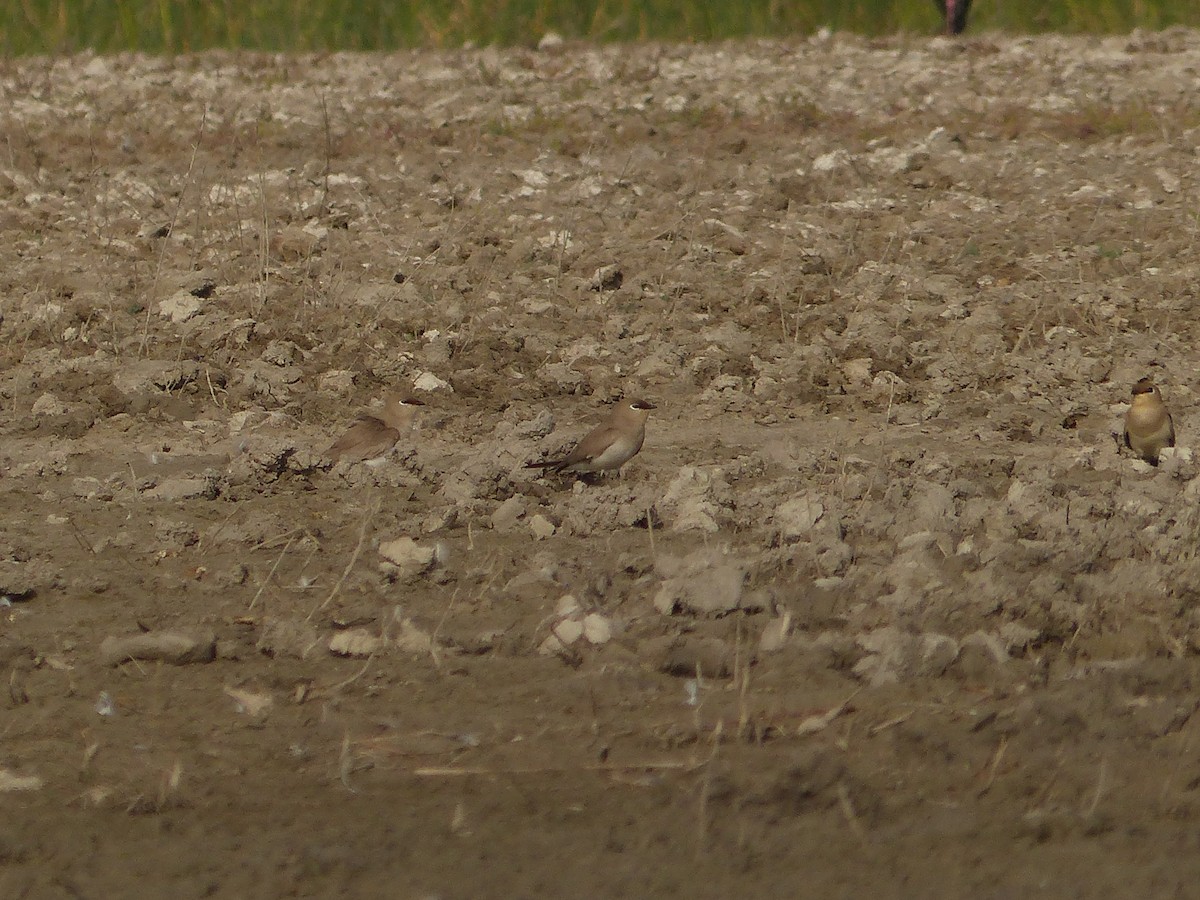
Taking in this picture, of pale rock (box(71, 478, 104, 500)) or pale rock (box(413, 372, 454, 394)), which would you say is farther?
pale rock (box(413, 372, 454, 394))

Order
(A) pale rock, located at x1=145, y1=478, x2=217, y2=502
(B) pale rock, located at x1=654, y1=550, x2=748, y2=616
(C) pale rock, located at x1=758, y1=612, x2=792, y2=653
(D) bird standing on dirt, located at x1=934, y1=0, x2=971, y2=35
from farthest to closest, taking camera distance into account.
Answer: (D) bird standing on dirt, located at x1=934, y1=0, x2=971, y2=35
(A) pale rock, located at x1=145, y1=478, x2=217, y2=502
(B) pale rock, located at x1=654, y1=550, x2=748, y2=616
(C) pale rock, located at x1=758, y1=612, x2=792, y2=653

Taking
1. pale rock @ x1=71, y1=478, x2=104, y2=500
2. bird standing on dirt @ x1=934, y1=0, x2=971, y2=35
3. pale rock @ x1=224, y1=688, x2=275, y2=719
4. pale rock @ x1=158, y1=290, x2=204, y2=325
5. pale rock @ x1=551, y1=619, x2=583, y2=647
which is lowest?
pale rock @ x1=224, y1=688, x2=275, y2=719

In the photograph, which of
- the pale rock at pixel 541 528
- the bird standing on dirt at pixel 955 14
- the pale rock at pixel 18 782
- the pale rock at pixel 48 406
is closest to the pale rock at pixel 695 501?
the pale rock at pixel 541 528

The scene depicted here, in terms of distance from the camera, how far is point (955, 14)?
14.9 m

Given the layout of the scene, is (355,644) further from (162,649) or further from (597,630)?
(597,630)

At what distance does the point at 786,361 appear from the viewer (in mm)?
7039

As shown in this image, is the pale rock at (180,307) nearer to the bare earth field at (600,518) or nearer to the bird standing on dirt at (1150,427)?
the bare earth field at (600,518)

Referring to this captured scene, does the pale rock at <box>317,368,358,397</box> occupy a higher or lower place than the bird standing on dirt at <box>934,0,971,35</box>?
lower

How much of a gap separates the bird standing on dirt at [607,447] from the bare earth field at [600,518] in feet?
0.34

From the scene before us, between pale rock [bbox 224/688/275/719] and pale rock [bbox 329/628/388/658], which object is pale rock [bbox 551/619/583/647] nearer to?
pale rock [bbox 329/628/388/658]

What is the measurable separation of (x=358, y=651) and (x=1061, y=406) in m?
3.28

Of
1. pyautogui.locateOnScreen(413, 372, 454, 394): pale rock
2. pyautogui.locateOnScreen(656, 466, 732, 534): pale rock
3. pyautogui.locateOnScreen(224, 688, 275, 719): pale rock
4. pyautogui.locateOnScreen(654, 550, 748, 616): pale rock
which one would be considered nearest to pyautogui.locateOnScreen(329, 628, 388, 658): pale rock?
pyautogui.locateOnScreen(224, 688, 275, 719): pale rock

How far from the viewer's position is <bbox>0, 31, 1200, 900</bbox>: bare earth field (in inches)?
144

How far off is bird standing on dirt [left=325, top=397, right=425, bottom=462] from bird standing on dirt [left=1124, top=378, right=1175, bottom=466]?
2.49 meters
